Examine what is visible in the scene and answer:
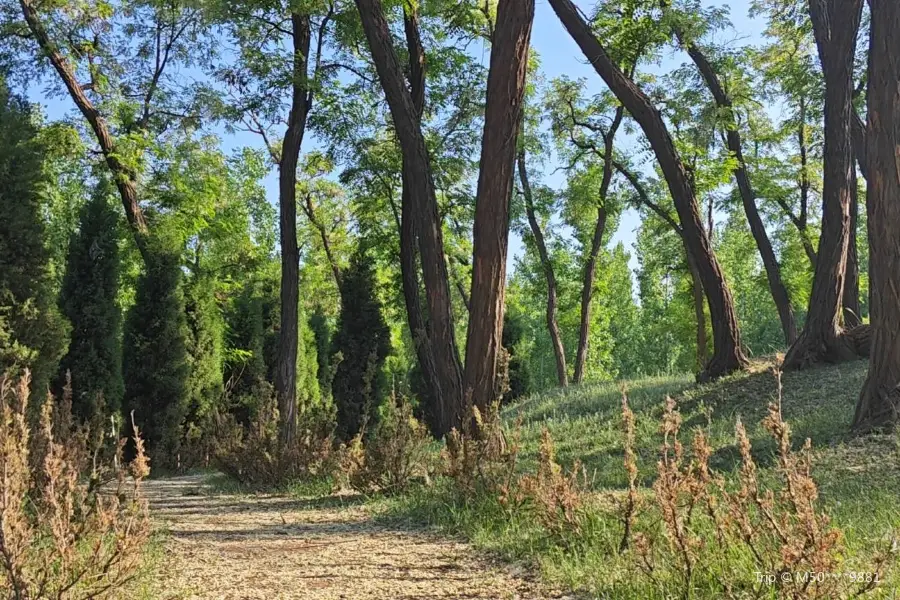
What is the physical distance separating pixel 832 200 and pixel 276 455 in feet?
25.4

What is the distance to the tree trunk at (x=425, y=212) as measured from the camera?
7125mm

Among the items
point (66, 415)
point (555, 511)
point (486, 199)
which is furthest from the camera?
point (486, 199)

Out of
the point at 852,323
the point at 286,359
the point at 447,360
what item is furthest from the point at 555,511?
the point at 852,323

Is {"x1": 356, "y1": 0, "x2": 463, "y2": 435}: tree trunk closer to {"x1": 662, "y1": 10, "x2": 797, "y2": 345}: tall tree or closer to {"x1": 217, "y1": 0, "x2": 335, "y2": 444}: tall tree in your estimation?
{"x1": 217, "y1": 0, "x2": 335, "y2": 444}: tall tree

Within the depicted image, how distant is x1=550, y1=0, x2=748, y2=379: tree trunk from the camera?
30.4 feet

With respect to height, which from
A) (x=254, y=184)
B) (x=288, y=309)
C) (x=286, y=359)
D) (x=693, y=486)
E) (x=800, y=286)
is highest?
(x=254, y=184)

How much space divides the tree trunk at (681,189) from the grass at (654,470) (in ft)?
1.57

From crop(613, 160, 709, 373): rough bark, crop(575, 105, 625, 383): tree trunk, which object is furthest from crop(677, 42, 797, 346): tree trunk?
crop(575, 105, 625, 383): tree trunk

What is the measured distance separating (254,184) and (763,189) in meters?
16.5

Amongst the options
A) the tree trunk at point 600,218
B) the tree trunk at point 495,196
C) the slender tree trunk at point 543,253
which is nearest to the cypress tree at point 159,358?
the tree trunk at point 495,196

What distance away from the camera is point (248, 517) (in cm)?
568

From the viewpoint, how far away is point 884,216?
5.40 metres

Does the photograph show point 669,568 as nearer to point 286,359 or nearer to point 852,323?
point 286,359

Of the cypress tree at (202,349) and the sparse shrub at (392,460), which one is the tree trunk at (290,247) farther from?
the cypress tree at (202,349)
